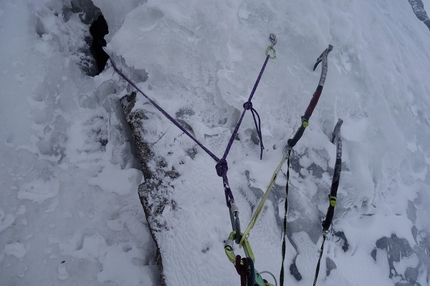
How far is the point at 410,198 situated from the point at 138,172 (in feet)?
9.86

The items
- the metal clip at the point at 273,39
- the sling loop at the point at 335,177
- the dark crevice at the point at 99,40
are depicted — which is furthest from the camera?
the dark crevice at the point at 99,40

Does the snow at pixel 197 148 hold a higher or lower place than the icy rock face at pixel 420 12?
lower

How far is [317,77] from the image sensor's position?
9.16 ft

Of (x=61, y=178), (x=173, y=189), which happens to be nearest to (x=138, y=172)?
(x=173, y=189)

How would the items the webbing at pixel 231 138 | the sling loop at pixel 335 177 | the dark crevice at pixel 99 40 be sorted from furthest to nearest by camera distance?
the dark crevice at pixel 99 40
the sling loop at pixel 335 177
the webbing at pixel 231 138

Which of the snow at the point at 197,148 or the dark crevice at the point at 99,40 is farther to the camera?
the dark crevice at the point at 99,40

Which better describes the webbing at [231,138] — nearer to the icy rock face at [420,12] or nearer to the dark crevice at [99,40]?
the dark crevice at [99,40]

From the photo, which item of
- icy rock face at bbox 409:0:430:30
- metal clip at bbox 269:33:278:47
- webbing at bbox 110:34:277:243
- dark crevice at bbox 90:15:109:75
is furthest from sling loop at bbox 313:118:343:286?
icy rock face at bbox 409:0:430:30

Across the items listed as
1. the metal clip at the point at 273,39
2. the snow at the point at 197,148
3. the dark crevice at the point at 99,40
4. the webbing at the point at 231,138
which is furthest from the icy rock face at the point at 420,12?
the dark crevice at the point at 99,40

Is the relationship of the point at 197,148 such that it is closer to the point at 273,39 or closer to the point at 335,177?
the point at 335,177

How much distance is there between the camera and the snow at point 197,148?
199 centimetres

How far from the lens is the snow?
1993 millimetres

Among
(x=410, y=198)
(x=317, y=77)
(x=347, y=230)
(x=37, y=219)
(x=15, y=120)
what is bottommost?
(x=37, y=219)

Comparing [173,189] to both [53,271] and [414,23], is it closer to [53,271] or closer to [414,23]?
[53,271]
